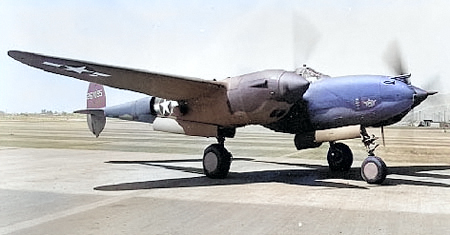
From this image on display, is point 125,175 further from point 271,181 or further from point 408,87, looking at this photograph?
point 408,87

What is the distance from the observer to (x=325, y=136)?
1368 centimetres

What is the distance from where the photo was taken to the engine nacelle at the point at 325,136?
13.1 meters

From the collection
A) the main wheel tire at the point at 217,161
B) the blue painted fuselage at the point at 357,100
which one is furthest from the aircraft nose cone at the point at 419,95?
the main wheel tire at the point at 217,161

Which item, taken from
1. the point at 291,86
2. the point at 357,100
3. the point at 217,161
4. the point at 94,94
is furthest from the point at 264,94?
the point at 94,94

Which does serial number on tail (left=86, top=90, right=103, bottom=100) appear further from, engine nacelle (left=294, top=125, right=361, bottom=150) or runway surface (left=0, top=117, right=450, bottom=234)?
engine nacelle (left=294, top=125, right=361, bottom=150)

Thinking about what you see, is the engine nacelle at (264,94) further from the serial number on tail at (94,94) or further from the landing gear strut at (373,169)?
the serial number on tail at (94,94)

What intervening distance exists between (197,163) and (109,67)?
310 inches

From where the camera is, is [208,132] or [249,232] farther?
[208,132]

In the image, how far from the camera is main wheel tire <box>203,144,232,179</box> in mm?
13203

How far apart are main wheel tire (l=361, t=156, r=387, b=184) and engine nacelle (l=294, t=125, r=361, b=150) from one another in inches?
38.4

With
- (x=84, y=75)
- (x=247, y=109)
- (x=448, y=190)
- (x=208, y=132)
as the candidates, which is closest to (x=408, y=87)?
(x=448, y=190)

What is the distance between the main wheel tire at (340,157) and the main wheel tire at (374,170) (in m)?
3.02

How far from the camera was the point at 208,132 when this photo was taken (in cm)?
1336

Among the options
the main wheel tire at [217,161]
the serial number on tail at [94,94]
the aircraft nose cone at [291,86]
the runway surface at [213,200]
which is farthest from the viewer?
the serial number on tail at [94,94]
